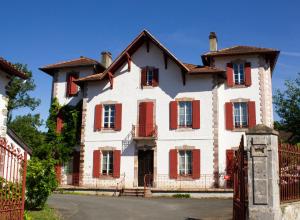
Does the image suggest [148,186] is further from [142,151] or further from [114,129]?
[114,129]

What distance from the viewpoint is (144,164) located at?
2261 cm

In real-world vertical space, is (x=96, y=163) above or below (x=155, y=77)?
below

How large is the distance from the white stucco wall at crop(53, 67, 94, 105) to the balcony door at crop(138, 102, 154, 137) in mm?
4786

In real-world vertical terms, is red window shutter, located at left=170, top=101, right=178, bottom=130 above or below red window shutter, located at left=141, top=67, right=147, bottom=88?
below

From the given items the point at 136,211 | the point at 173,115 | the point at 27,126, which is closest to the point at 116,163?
the point at 173,115

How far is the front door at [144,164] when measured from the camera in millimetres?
22470

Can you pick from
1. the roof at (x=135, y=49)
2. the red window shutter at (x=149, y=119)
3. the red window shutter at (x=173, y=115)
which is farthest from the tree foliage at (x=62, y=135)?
the red window shutter at (x=173, y=115)

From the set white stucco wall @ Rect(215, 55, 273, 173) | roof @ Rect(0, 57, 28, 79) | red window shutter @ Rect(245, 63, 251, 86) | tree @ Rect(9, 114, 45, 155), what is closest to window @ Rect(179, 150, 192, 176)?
white stucco wall @ Rect(215, 55, 273, 173)

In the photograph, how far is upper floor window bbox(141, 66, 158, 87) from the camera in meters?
23.2

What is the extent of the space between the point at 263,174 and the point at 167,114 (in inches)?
561

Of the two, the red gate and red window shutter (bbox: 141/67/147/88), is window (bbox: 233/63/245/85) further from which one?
the red gate

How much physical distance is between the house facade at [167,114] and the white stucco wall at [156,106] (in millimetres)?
54

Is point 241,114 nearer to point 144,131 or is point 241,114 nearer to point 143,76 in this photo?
point 144,131

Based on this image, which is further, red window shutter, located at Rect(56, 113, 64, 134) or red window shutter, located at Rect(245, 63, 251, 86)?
red window shutter, located at Rect(56, 113, 64, 134)
